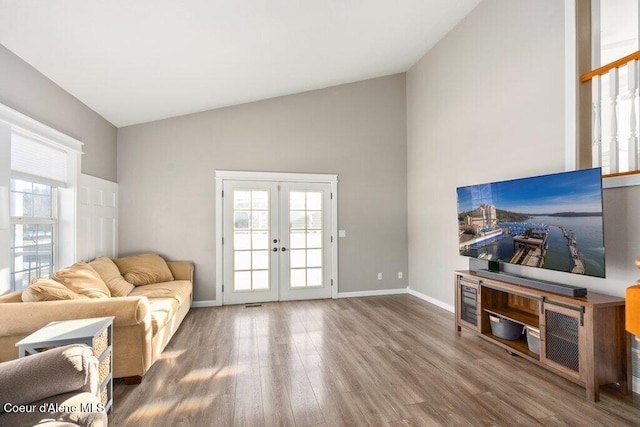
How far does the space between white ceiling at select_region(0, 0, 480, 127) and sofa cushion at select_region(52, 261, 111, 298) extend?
5.99 ft

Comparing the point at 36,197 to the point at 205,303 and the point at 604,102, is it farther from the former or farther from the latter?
the point at 604,102

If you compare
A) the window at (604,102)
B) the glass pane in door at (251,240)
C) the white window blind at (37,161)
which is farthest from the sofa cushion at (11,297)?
the window at (604,102)

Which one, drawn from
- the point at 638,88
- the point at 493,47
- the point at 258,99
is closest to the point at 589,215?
the point at 638,88

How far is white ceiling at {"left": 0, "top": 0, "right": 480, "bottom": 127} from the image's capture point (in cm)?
222

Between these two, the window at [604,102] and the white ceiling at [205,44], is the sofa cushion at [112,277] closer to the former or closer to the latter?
the white ceiling at [205,44]

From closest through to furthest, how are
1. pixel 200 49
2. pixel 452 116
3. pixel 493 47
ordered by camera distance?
pixel 200 49 → pixel 493 47 → pixel 452 116

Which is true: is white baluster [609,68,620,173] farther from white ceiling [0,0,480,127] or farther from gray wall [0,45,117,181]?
gray wall [0,45,117,181]

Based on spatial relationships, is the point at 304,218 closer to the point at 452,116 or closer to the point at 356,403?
the point at 452,116

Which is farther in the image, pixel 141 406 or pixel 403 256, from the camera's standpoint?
pixel 403 256

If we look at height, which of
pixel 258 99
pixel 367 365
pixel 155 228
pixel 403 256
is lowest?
pixel 367 365

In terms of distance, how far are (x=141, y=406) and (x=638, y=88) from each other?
14.3 feet

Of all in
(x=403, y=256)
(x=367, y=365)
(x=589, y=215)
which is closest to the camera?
(x=589, y=215)

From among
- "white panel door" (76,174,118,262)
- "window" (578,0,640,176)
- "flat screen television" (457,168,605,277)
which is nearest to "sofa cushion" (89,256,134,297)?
"white panel door" (76,174,118,262)

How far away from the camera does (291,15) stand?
9.34ft
